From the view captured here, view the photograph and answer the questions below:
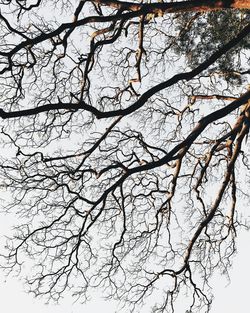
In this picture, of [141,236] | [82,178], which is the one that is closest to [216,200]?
[141,236]

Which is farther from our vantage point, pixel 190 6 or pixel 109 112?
pixel 190 6

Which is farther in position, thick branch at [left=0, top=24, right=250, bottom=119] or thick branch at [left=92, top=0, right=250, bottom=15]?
thick branch at [left=92, top=0, right=250, bottom=15]

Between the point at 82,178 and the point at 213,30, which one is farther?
the point at 213,30

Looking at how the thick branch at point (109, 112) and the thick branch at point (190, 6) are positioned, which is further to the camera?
the thick branch at point (190, 6)

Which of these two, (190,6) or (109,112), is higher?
(190,6)

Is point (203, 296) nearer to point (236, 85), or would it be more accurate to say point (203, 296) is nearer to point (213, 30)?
point (236, 85)

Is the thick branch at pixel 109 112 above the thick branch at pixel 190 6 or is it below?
below

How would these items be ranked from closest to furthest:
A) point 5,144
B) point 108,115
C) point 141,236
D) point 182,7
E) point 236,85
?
point 108,115 → point 182,7 → point 5,144 → point 141,236 → point 236,85

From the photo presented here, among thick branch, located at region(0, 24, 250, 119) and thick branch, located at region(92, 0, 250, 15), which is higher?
thick branch, located at region(92, 0, 250, 15)

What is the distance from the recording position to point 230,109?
7.41 metres

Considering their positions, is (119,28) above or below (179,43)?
below

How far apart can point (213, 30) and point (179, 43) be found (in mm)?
744

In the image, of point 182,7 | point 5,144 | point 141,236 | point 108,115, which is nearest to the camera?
point 108,115

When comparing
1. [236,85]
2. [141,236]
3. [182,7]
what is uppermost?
[236,85]
